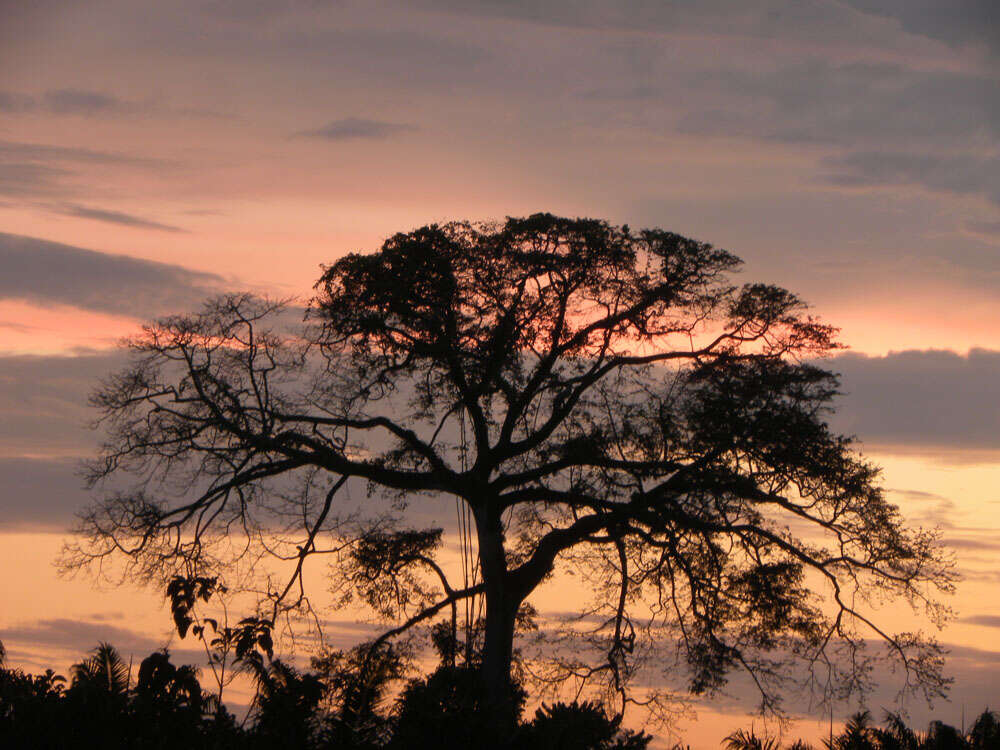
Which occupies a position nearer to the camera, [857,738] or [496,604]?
[857,738]

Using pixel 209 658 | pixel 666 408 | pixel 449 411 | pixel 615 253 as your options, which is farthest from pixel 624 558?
pixel 209 658

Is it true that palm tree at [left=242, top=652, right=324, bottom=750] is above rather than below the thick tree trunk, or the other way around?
below

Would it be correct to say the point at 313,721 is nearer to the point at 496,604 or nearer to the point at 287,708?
the point at 287,708

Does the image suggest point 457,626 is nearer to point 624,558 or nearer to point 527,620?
point 527,620

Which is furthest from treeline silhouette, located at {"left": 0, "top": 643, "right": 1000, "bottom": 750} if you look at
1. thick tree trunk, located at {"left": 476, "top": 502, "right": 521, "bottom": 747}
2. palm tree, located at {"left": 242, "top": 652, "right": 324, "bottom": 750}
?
thick tree trunk, located at {"left": 476, "top": 502, "right": 521, "bottom": 747}

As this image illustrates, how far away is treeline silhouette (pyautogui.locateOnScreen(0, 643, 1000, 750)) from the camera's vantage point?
1357 cm

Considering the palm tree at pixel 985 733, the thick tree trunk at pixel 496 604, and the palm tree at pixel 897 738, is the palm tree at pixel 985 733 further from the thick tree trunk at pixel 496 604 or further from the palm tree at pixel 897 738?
the thick tree trunk at pixel 496 604

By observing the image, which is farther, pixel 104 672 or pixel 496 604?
pixel 496 604

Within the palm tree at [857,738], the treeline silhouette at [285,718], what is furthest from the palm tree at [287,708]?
the palm tree at [857,738]

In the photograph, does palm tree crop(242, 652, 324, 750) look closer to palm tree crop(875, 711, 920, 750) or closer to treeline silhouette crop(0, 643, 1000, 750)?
treeline silhouette crop(0, 643, 1000, 750)

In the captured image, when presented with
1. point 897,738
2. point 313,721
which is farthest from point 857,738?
point 313,721

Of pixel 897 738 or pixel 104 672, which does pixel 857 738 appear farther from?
pixel 104 672

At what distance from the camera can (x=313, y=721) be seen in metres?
13.9

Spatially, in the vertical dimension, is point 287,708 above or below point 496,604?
below
